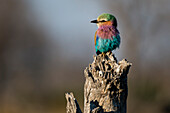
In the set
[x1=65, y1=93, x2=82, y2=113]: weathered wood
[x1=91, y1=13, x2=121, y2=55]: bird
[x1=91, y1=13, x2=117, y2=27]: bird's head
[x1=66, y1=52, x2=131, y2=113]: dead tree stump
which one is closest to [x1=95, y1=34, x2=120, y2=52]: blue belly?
[x1=91, y1=13, x2=121, y2=55]: bird

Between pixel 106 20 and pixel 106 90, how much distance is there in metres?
1.72

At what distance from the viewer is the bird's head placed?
3746mm

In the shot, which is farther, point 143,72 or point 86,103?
point 143,72

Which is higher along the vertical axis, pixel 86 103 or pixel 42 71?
pixel 42 71

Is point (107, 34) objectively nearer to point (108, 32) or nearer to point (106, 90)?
point (108, 32)

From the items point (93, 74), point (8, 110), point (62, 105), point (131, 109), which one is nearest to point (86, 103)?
point (93, 74)

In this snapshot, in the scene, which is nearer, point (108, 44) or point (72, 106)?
point (72, 106)

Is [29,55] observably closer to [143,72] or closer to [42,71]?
[42,71]

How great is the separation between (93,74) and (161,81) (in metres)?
6.94

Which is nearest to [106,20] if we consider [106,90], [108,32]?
[108,32]

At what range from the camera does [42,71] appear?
13906 millimetres

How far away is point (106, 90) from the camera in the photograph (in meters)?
2.22

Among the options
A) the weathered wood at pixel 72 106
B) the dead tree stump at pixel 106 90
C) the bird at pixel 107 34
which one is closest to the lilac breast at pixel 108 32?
the bird at pixel 107 34

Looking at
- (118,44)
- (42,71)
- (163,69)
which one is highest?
(42,71)
